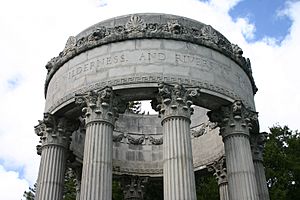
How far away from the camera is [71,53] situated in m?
28.3

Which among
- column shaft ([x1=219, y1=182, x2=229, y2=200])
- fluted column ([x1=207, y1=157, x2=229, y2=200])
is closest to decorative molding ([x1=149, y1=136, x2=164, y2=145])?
fluted column ([x1=207, y1=157, x2=229, y2=200])

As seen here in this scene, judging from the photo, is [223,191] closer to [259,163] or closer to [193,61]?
[259,163]

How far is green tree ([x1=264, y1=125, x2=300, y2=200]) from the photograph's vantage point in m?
39.6

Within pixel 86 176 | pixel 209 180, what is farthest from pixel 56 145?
pixel 209 180

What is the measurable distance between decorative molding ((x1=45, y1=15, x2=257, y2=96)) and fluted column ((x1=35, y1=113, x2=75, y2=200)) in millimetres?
3784

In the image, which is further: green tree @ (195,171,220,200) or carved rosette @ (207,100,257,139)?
green tree @ (195,171,220,200)

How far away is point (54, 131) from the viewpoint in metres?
28.1

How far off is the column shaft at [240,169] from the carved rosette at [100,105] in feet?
22.9

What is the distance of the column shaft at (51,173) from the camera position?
26594 mm

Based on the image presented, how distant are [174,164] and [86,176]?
4422 millimetres

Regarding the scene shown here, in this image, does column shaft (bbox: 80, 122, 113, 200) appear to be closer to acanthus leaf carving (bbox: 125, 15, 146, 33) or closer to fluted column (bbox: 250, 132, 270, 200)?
acanthus leaf carving (bbox: 125, 15, 146, 33)

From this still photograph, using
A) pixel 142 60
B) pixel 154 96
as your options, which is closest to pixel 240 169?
pixel 154 96

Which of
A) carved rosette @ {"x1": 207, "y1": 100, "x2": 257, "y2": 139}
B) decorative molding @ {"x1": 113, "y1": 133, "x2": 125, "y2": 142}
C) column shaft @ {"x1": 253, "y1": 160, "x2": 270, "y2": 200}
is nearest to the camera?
carved rosette @ {"x1": 207, "y1": 100, "x2": 257, "y2": 139}

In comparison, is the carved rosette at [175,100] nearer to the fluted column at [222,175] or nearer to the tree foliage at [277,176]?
the fluted column at [222,175]
